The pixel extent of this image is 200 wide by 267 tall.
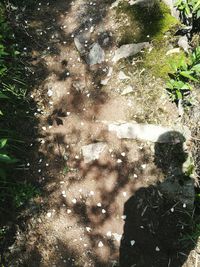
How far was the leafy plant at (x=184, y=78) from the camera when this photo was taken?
19.0 feet

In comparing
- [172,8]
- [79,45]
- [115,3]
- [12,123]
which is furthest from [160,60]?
[12,123]

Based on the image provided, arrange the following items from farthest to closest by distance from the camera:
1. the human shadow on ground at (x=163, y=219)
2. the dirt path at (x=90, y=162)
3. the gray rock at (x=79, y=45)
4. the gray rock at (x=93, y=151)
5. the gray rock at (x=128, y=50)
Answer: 1. the gray rock at (x=79, y=45)
2. the gray rock at (x=128, y=50)
3. the gray rock at (x=93, y=151)
4. the dirt path at (x=90, y=162)
5. the human shadow on ground at (x=163, y=219)

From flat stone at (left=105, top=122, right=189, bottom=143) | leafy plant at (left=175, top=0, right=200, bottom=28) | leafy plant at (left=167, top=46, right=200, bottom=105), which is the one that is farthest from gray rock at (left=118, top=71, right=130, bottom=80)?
leafy plant at (left=175, top=0, right=200, bottom=28)

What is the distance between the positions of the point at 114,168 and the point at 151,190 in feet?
2.55

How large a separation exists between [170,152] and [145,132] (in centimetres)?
60

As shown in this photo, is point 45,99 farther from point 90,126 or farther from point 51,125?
point 90,126

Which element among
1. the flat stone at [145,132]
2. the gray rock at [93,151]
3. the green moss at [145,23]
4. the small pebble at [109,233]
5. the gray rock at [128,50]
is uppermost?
the green moss at [145,23]

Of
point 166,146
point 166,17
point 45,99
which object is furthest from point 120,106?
point 166,17

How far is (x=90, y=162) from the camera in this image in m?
5.91

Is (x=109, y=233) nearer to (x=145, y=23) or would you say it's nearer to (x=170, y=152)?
(x=170, y=152)

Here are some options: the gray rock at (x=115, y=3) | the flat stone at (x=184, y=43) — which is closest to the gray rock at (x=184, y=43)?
Answer: the flat stone at (x=184, y=43)

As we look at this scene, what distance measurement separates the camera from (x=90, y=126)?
20.6 ft

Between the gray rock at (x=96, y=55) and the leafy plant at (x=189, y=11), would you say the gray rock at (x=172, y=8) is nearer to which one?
the leafy plant at (x=189, y=11)

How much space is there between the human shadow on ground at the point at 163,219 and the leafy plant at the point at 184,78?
0.90 metres
